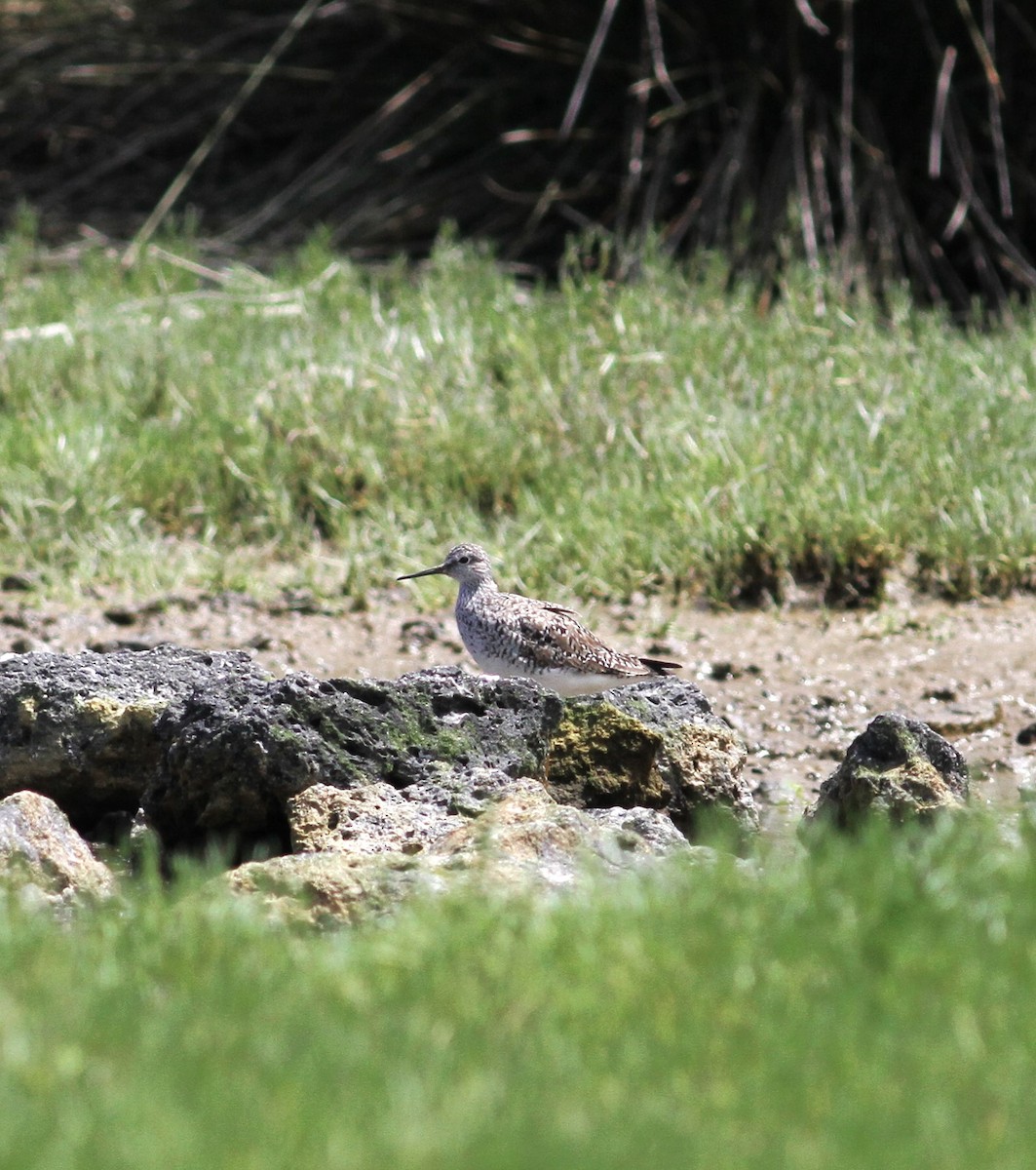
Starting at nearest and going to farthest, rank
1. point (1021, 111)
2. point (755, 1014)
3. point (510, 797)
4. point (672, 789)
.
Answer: point (755, 1014), point (510, 797), point (672, 789), point (1021, 111)

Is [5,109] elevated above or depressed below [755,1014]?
below

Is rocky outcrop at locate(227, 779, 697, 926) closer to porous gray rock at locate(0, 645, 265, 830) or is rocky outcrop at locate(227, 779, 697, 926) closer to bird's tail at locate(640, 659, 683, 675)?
porous gray rock at locate(0, 645, 265, 830)

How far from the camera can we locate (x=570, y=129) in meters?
11.5

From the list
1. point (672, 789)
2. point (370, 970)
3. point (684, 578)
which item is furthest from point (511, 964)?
point (684, 578)

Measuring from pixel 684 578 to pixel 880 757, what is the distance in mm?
2477

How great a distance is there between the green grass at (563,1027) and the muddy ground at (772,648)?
2794 mm

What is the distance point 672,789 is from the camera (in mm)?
5465

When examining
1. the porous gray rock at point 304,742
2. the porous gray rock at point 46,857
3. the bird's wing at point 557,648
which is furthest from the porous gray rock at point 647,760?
the porous gray rock at point 46,857

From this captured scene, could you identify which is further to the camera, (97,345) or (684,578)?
(97,345)

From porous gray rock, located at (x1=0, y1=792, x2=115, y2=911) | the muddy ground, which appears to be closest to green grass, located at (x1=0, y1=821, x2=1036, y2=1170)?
porous gray rock, located at (x1=0, y1=792, x2=115, y2=911)

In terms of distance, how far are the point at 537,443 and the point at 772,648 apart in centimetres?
165

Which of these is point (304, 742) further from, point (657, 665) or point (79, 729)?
point (657, 665)

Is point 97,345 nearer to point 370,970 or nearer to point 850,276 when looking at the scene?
point 850,276

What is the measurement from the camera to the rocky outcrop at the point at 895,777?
4938 mm
